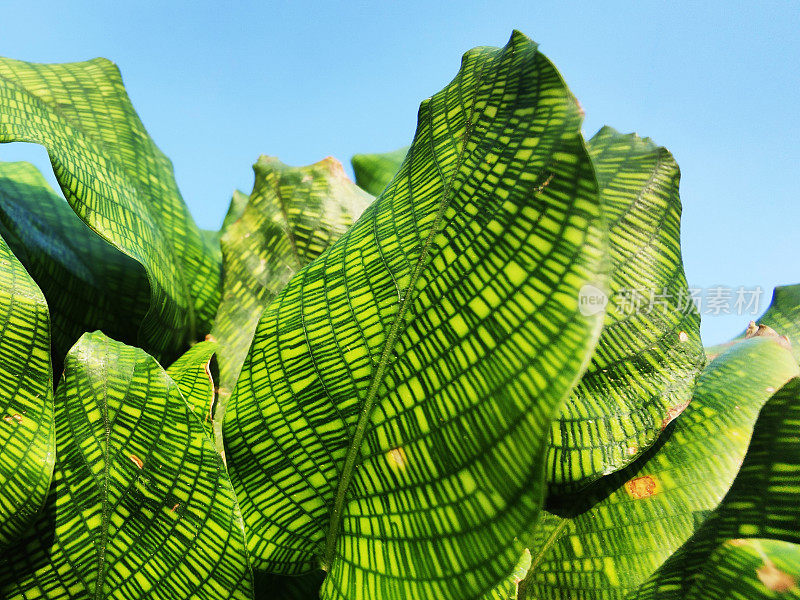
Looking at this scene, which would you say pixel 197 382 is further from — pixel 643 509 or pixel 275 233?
pixel 643 509

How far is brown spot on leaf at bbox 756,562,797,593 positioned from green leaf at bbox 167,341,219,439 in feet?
0.91

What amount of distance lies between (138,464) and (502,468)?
20 cm

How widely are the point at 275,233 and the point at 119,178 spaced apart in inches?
5.4

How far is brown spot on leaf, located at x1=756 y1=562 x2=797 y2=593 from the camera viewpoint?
0.19 m

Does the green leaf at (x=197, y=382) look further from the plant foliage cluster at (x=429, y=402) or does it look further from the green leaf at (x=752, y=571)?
the green leaf at (x=752, y=571)

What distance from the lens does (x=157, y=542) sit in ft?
0.95

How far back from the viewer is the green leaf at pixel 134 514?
288 millimetres

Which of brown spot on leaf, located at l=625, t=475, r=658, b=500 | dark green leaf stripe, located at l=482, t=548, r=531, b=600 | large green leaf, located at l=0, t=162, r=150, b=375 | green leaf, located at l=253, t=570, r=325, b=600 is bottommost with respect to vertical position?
green leaf, located at l=253, t=570, r=325, b=600

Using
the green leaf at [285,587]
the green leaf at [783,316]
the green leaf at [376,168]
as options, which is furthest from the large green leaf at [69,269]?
the green leaf at [783,316]

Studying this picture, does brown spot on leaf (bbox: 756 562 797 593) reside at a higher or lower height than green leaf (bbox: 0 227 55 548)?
higher

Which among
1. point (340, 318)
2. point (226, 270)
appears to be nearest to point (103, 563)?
point (340, 318)

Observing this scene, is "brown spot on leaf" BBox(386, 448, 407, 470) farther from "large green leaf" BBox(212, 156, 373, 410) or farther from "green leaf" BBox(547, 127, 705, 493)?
"large green leaf" BBox(212, 156, 373, 410)

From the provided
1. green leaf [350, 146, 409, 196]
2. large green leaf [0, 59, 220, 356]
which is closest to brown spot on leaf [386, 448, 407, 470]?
large green leaf [0, 59, 220, 356]

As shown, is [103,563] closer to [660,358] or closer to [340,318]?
[340,318]
